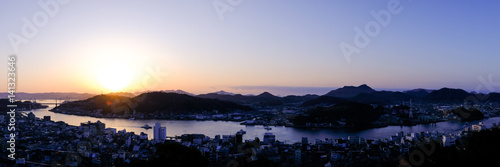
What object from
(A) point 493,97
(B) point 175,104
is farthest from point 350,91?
(B) point 175,104

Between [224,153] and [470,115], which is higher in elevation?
[470,115]

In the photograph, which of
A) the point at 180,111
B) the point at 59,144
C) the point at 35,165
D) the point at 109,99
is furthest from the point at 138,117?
the point at 35,165

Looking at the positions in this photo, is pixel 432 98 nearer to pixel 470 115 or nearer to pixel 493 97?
pixel 493 97

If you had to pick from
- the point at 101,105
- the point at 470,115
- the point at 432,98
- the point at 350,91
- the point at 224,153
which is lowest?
the point at 224,153

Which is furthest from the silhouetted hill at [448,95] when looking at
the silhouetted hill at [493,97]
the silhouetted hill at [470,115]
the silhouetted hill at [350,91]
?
the silhouetted hill at [350,91]

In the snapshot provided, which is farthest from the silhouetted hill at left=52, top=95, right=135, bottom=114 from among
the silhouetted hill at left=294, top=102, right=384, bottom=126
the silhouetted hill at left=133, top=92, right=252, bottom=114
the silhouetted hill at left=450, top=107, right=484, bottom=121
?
the silhouetted hill at left=450, top=107, right=484, bottom=121

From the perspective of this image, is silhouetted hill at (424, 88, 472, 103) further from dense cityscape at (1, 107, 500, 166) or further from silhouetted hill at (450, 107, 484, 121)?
dense cityscape at (1, 107, 500, 166)
